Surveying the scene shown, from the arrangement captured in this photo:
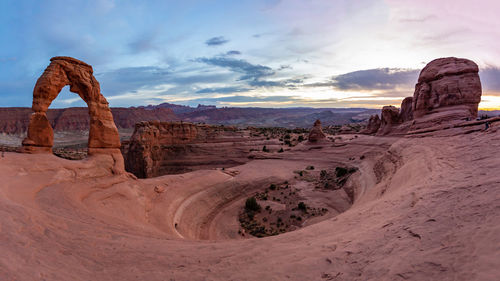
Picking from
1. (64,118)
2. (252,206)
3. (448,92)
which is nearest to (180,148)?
(252,206)

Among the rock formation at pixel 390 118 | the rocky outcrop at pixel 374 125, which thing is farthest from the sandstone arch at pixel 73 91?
the rocky outcrop at pixel 374 125

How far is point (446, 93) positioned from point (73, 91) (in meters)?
25.0

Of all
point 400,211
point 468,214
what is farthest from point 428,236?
point 400,211

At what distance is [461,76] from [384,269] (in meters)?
21.0

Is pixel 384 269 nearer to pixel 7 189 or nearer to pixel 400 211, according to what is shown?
pixel 400 211

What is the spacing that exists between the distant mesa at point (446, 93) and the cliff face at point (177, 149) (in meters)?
19.8

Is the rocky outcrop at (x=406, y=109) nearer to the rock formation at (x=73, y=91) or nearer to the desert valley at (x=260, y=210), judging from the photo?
the desert valley at (x=260, y=210)

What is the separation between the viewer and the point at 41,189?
885 centimetres

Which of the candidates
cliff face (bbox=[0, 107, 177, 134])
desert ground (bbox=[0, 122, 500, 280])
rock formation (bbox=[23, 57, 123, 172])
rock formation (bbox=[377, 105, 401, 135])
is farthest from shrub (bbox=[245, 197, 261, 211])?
cliff face (bbox=[0, 107, 177, 134])

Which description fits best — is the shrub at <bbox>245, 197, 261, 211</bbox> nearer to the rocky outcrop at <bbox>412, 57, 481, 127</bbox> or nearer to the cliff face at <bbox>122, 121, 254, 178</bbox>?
the rocky outcrop at <bbox>412, 57, 481, 127</bbox>

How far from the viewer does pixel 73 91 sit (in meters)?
13.1

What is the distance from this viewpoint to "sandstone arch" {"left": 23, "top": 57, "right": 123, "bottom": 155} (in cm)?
1155

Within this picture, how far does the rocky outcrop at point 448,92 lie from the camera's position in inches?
691

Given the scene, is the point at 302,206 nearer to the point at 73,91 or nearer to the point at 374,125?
the point at 73,91
